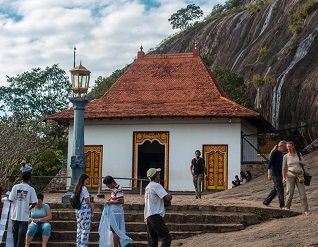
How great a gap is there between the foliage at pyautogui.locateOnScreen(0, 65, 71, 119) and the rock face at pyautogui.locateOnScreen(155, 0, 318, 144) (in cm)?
1551

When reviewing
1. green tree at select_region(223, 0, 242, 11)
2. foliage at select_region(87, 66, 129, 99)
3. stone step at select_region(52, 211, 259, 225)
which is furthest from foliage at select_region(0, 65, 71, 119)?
stone step at select_region(52, 211, 259, 225)

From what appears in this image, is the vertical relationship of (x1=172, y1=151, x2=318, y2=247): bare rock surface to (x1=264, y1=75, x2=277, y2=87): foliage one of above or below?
below

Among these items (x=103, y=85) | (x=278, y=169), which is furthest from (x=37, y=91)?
(x=278, y=169)

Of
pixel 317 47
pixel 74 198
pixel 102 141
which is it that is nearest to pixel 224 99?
pixel 102 141

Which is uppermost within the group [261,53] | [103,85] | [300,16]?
[300,16]

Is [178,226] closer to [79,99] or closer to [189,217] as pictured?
[189,217]

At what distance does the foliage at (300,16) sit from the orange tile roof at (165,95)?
9.60 meters

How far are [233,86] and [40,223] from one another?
2429 centimetres

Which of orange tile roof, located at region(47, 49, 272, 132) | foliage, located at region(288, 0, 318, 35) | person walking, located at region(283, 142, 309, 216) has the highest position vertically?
foliage, located at region(288, 0, 318, 35)

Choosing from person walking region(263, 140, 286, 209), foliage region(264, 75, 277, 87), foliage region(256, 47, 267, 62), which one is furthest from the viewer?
foliage region(256, 47, 267, 62)

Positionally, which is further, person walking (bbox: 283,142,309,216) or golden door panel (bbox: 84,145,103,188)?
golden door panel (bbox: 84,145,103,188)

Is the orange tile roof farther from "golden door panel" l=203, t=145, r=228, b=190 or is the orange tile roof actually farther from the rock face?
the rock face

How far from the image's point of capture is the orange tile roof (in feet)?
84.3

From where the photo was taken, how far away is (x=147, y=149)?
28.4 metres
